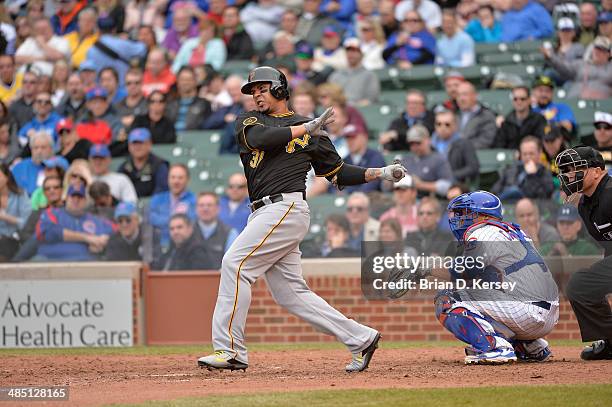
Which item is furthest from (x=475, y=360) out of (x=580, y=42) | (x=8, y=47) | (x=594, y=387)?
(x=8, y=47)

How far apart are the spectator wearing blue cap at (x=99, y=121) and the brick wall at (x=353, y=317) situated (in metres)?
4.79

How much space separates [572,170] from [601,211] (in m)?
0.37

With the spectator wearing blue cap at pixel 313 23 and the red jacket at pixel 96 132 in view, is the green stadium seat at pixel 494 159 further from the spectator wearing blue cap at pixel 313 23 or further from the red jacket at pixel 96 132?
the red jacket at pixel 96 132

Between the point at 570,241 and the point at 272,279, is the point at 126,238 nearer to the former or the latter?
the point at 272,279

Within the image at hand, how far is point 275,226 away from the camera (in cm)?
770

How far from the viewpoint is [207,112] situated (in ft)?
52.5

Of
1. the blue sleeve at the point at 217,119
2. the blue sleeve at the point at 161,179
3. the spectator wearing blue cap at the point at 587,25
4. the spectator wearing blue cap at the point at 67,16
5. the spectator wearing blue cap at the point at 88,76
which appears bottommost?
the blue sleeve at the point at 161,179

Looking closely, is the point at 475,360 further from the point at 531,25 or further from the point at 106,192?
the point at 531,25

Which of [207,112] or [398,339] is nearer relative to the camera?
[398,339]

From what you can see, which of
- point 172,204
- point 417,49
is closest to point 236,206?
point 172,204

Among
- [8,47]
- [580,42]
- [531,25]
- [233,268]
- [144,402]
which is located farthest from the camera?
[8,47]

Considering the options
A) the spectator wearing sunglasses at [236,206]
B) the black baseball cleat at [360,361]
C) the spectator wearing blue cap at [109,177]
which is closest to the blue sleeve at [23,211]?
the spectator wearing blue cap at [109,177]

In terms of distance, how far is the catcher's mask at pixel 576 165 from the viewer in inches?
320

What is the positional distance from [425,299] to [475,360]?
3.55 metres
